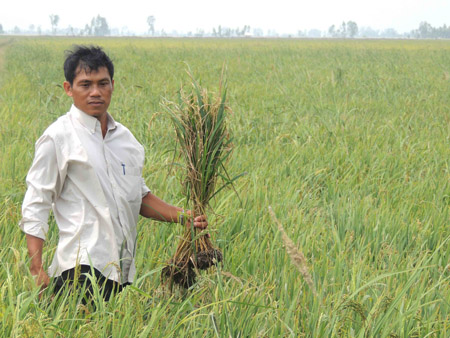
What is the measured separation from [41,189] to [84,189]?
0.14m

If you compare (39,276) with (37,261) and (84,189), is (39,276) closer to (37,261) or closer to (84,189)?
(37,261)

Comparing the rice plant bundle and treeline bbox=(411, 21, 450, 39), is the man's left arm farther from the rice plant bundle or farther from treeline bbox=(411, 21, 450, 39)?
treeline bbox=(411, 21, 450, 39)

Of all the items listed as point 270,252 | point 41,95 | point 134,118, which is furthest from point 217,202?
point 41,95

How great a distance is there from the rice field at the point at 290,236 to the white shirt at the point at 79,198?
0.15 meters

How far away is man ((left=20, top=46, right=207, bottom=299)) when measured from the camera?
5.87 feet

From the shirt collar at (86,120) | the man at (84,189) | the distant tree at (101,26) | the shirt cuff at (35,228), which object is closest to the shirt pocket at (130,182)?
the man at (84,189)

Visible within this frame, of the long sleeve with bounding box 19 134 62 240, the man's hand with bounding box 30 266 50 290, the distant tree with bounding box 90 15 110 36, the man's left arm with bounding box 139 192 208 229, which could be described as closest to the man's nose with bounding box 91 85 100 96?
the long sleeve with bounding box 19 134 62 240

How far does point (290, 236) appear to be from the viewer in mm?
2584

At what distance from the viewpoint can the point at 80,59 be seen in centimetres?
193

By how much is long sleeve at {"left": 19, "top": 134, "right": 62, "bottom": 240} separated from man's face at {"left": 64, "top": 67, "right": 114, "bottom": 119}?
18cm

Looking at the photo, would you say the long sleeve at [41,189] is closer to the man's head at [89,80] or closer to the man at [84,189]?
the man at [84,189]

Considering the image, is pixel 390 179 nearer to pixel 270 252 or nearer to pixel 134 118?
pixel 270 252

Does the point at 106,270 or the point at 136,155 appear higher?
the point at 136,155

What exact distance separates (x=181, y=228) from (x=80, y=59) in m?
0.99
